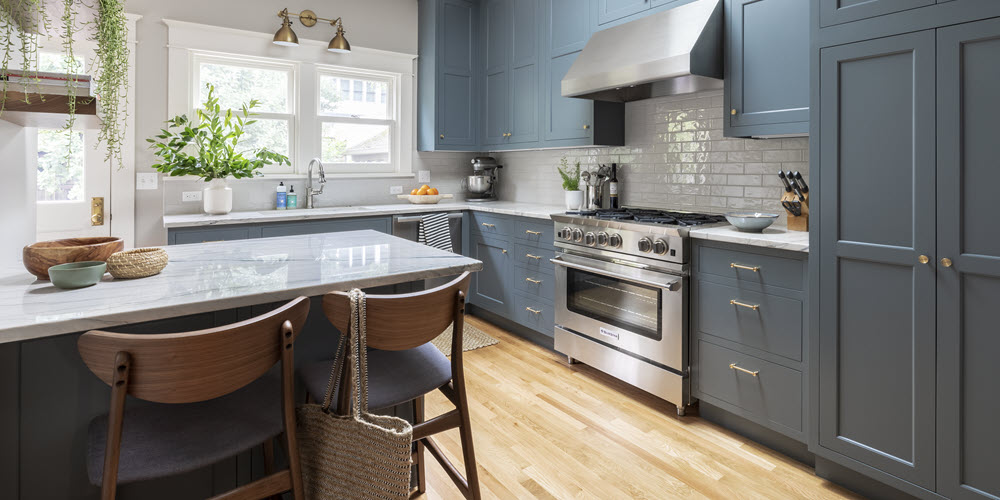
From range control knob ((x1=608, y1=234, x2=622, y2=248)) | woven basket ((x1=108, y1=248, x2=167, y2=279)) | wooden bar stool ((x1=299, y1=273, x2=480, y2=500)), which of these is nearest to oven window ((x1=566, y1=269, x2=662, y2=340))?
range control knob ((x1=608, y1=234, x2=622, y2=248))

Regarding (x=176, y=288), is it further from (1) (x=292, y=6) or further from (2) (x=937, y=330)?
(1) (x=292, y=6)

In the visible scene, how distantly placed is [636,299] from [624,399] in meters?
0.56

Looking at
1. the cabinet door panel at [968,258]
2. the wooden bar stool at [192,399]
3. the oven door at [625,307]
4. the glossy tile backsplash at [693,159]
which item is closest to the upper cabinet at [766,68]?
the glossy tile backsplash at [693,159]

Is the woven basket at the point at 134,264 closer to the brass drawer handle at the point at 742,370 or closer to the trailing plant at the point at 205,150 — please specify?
the trailing plant at the point at 205,150

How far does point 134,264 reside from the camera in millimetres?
1605

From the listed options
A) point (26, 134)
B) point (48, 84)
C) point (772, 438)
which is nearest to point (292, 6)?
point (26, 134)

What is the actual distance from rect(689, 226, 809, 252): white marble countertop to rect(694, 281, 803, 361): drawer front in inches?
9.2

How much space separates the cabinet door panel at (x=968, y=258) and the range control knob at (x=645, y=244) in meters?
1.25

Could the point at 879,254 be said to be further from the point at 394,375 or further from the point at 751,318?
the point at 394,375

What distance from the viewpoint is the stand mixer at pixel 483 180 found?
5.07 metres

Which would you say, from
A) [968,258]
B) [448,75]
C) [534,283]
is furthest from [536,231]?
[968,258]

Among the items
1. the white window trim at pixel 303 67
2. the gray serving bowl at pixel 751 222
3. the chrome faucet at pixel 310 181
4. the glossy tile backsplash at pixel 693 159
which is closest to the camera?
the gray serving bowl at pixel 751 222

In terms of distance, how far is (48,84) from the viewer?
4.89ft

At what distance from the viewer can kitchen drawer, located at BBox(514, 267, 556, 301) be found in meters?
3.76
